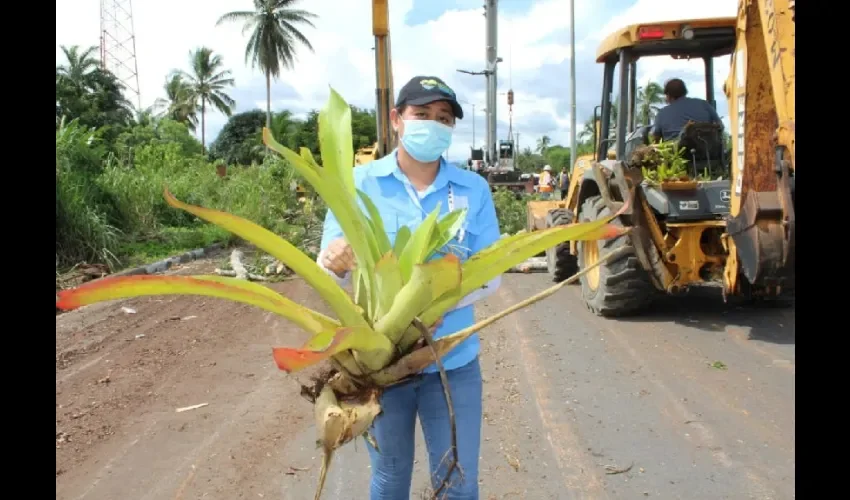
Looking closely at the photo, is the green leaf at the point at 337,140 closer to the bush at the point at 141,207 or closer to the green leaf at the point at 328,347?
the green leaf at the point at 328,347

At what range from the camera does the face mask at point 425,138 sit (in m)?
2.27

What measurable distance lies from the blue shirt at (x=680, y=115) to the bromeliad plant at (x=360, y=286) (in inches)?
219

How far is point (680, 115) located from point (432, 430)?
5638mm

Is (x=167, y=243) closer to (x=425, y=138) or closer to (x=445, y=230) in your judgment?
(x=425, y=138)

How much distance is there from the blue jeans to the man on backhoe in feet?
17.7

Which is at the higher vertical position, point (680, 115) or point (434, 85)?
point (680, 115)

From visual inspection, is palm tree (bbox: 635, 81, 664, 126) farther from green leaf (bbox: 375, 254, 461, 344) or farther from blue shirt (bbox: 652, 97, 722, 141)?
green leaf (bbox: 375, 254, 461, 344)

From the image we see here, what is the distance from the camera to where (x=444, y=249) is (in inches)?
77.4

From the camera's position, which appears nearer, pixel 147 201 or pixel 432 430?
pixel 432 430

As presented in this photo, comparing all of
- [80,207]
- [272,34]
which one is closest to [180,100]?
[272,34]

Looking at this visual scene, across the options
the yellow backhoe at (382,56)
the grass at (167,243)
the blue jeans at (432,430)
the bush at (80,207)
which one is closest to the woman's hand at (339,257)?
the blue jeans at (432,430)

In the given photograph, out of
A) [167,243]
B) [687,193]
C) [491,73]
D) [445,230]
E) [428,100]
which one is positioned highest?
[491,73]

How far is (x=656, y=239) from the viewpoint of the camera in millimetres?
6281

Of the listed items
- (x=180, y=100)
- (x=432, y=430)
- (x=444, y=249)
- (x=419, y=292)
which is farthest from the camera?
(x=180, y=100)
